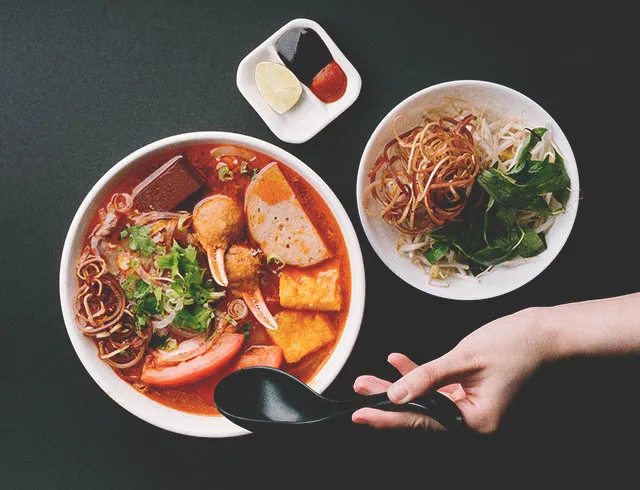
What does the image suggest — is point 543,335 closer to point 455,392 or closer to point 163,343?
point 455,392

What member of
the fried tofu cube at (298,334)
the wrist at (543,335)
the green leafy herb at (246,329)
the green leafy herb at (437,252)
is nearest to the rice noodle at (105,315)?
the green leafy herb at (246,329)

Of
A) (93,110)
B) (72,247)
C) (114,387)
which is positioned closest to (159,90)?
(93,110)

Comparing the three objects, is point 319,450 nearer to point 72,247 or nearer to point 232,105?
point 72,247

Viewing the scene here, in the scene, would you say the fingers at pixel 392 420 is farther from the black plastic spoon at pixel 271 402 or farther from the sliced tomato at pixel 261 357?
the sliced tomato at pixel 261 357

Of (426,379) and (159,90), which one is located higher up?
(159,90)

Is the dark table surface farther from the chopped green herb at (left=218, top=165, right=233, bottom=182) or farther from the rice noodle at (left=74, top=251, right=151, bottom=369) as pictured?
the rice noodle at (left=74, top=251, right=151, bottom=369)

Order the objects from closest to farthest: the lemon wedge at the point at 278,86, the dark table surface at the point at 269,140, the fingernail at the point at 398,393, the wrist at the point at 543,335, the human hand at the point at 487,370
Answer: the fingernail at the point at 398,393, the human hand at the point at 487,370, the wrist at the point at 543,335, the lemon wedge at the point at 278,86, the dark table surface at the point at 269,140

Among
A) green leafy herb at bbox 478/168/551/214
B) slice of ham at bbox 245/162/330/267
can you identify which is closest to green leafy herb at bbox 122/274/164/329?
slice of ham at bbox 245/162/330/267
